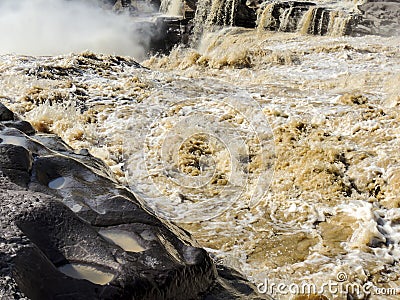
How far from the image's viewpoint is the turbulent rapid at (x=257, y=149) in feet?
13.5

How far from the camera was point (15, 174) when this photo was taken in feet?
7.32

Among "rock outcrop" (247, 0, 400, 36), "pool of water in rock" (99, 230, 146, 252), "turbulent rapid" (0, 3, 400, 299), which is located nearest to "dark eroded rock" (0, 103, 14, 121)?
"turbulent rapid" (0, 3, 400, 299)

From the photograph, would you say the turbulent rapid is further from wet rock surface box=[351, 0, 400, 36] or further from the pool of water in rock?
wet rock surface box=[351, 0, 400, 36]

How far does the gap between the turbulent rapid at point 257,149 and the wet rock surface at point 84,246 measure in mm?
1635

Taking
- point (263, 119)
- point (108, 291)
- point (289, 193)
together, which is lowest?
point (289, 193)

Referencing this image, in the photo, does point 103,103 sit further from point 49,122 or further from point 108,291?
point 108,291

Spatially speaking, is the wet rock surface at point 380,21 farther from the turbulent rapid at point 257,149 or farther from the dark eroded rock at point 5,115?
the dark eroded rock at point 5,115

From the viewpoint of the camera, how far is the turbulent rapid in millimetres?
4113

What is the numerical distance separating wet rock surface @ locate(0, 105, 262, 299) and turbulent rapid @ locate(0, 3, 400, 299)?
5.36 ft

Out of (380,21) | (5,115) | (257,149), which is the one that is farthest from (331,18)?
(5,115)

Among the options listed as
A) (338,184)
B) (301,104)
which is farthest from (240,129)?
(338,184)

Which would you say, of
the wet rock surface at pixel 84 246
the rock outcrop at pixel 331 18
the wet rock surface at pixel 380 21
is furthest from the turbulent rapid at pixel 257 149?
the rock outcrop at pixel 331 18

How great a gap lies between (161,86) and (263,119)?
275 centimetres

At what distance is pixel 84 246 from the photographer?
1.83 meters
